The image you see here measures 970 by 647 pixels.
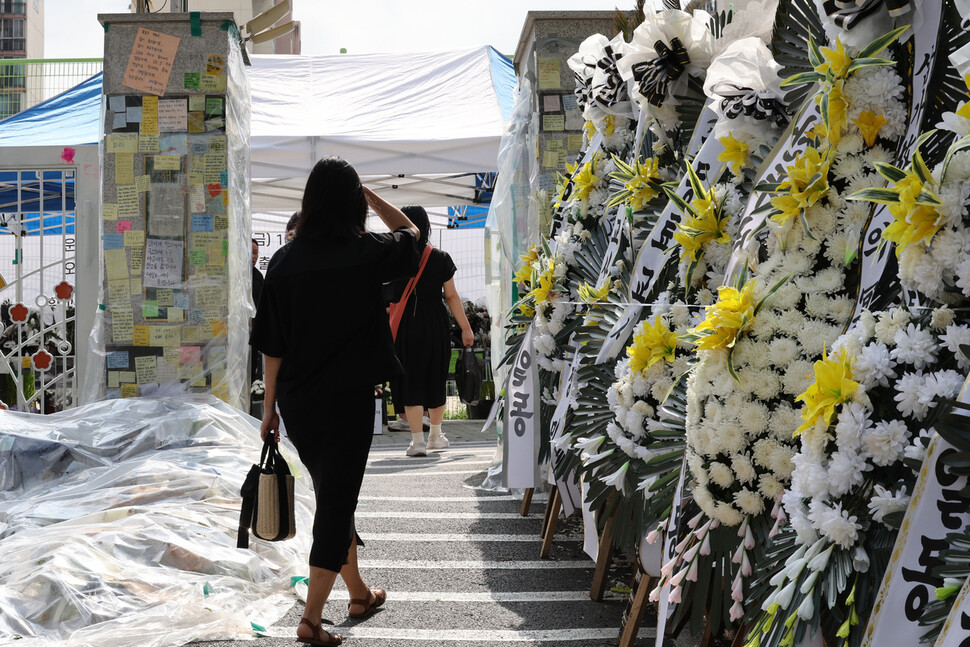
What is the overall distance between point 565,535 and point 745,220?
117 inches

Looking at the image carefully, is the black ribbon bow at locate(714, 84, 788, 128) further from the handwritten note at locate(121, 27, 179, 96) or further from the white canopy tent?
the white canopy tent

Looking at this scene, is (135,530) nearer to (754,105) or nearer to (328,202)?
(328,202)

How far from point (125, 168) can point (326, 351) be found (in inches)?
111

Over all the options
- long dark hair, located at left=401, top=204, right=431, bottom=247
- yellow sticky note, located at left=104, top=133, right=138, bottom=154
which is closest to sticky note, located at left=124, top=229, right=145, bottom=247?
yellow sticky note, located at left=104, top=133, right=138, bottom=154

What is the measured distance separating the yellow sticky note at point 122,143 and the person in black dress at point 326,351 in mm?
2556

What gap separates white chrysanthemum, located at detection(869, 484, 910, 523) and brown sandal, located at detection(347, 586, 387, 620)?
2489mm

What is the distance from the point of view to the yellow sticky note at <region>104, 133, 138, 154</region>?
5629 millimetres

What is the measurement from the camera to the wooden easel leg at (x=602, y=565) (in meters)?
3.65

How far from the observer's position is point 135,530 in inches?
155

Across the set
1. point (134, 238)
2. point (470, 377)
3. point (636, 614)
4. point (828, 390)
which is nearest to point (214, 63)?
point (134, 238)

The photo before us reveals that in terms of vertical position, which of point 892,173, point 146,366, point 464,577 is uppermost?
point 892,173

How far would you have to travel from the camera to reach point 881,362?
172 centimetres

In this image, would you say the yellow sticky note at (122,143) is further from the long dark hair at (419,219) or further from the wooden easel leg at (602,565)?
the wooden easel leg at (602,565)

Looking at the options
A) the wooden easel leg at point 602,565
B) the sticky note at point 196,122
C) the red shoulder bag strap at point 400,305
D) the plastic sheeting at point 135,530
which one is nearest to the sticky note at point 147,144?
the sticky note at point 196,122
